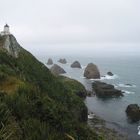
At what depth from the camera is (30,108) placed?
22.6 metres

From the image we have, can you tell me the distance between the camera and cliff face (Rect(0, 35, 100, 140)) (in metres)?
16.4

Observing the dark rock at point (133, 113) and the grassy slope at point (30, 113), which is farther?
the dark rock at point (133, 113)

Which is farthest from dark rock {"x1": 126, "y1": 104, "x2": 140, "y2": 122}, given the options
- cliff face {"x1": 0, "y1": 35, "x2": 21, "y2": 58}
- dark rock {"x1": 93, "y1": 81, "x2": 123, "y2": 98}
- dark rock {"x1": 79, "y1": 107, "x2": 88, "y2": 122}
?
cliff face {"x1": 0, "y1": 35, "x2": 21, "y2": 58}

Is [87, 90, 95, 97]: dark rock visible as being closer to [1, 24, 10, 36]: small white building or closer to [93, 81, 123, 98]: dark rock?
[93, 81, 123, 98]: dark rock

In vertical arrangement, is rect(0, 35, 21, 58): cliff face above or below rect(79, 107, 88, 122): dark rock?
above

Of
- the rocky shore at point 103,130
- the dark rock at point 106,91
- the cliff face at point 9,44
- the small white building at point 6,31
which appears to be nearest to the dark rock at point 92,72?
the dark rock at point 106,91

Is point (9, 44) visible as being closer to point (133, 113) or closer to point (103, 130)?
point (103, 130)

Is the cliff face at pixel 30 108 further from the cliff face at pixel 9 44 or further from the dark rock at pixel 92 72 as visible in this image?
the dark rock at pixel 92 72

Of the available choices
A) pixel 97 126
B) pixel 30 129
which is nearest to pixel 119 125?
pixel 97 126

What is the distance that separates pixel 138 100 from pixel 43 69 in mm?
30886

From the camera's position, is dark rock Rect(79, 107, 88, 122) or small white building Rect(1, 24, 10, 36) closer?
dark rock Rect(79, 107, 88, 122)

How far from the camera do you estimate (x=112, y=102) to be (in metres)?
82.7

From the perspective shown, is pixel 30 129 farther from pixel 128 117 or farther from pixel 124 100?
pixel 124 100

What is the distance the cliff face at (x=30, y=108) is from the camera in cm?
1639
